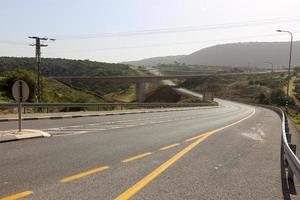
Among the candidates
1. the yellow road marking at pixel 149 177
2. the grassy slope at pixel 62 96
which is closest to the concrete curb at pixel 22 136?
the yellow road marking at pixel 149 177

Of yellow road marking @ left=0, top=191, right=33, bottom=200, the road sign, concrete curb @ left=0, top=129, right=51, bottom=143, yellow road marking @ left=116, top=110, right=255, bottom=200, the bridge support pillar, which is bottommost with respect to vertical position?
the bridge support pillar

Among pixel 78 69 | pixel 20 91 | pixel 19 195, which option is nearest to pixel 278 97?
pixel 20 91

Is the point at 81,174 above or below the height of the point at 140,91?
above

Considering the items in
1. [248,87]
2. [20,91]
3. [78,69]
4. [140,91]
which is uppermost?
[78,69]

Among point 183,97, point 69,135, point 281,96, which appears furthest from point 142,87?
point 69,135

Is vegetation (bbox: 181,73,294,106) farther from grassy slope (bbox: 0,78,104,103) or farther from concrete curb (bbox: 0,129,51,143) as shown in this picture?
concrete curb (bbox: 0,129,51,143)

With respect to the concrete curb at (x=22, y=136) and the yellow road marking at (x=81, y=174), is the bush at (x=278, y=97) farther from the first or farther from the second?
the yellow road marking at (x=81, y=174)

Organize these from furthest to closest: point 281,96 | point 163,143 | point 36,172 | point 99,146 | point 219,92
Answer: point 219,92 → point 281,96 → point 163,143 → point 99,146 → point 36,172

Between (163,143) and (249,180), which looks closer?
(249,180)

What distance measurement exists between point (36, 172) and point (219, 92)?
411ft

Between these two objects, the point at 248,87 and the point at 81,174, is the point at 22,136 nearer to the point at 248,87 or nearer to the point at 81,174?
the point at 81,174

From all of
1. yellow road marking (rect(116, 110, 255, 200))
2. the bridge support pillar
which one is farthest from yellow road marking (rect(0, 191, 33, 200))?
the bridge support pillar

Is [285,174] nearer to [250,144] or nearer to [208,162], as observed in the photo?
[208,162]

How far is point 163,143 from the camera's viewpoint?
13.4 metres
